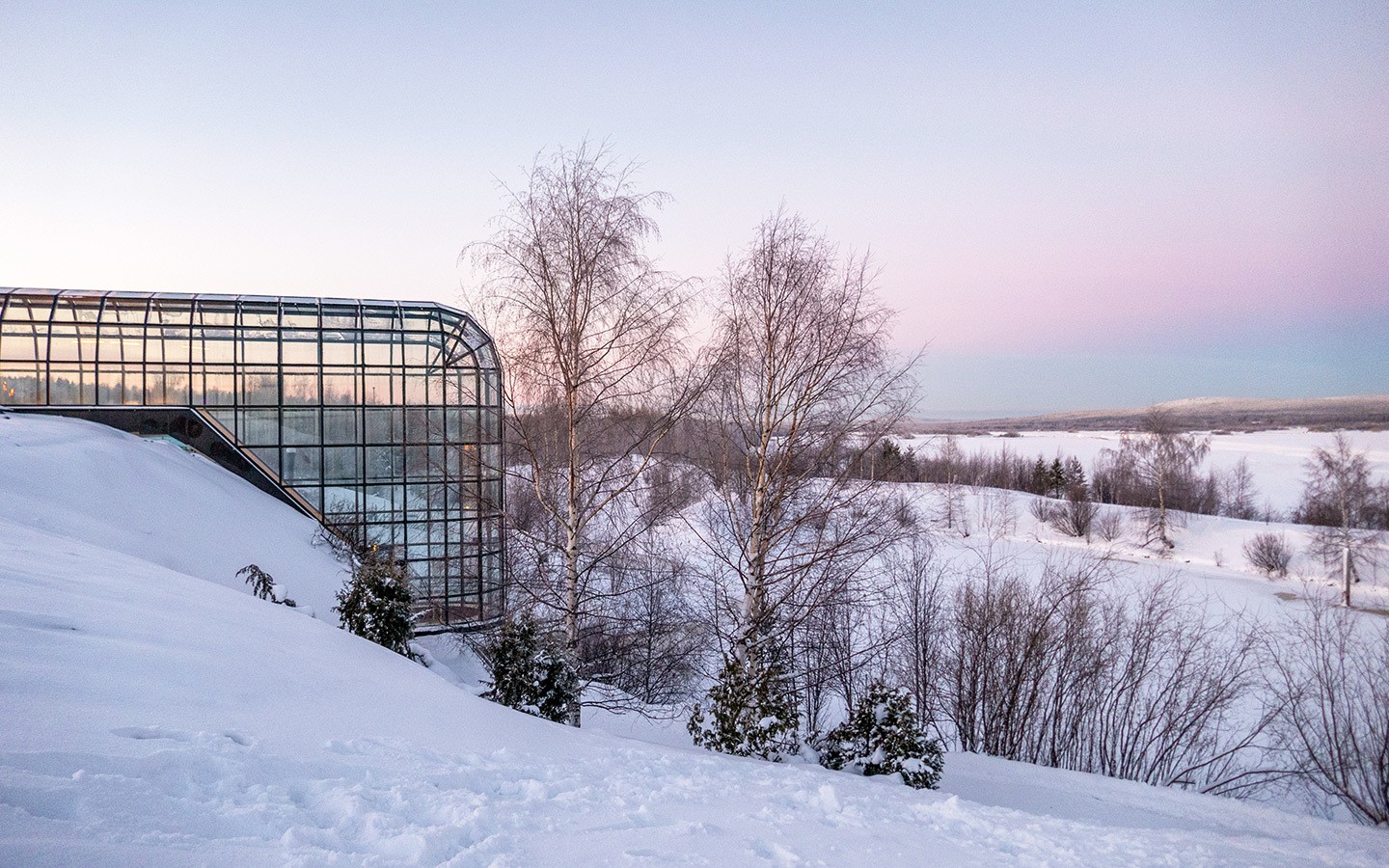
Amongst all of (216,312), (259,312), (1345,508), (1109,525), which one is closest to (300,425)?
(259,312)

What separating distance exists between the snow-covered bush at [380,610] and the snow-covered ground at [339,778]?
3.21ft

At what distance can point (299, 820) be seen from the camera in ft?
10.6

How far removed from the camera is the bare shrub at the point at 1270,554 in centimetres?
2619

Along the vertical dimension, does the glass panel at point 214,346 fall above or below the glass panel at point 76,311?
below

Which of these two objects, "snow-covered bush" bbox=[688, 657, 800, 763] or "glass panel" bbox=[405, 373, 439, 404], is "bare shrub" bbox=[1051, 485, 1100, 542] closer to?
"glass panel" bbox=[405, 373, 439, 404]

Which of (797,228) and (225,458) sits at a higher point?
(797,228)

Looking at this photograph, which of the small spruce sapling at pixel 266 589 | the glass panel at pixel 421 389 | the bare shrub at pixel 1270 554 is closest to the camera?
the small spruce sapling at pixel 266 589

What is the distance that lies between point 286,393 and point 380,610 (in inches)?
437

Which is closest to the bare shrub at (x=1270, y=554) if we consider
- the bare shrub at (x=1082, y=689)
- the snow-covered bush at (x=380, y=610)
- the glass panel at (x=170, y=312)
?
the bare shrub at (x=1082, y=689)

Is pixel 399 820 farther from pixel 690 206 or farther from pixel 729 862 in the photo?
pixel 690 206

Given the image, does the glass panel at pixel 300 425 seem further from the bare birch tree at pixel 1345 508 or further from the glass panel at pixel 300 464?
the bare birch tree at pixel 1345 508

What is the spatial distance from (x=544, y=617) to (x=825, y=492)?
4.70 metres

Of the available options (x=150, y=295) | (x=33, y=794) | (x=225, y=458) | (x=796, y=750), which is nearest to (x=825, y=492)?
(x=796, y=750)

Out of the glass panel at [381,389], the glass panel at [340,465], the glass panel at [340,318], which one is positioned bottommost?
the glass panel at [340,465]
